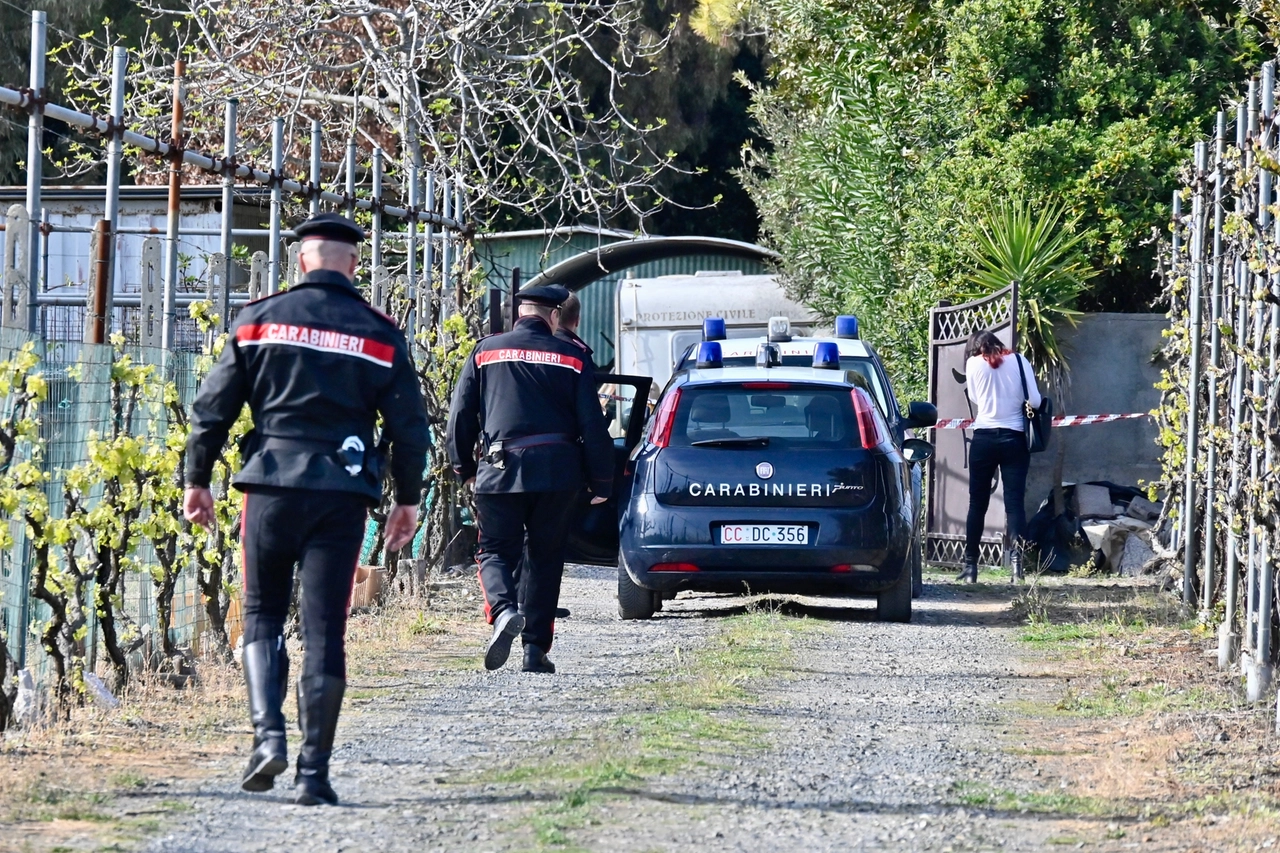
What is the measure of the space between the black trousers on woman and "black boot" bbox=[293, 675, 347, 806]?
9.06 m

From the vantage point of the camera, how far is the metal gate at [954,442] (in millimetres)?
15461

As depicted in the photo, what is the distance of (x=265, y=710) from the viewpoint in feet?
19.9

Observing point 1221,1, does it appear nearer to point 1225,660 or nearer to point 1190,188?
point 1190,188

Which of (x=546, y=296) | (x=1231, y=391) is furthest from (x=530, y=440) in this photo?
(x=1231, y=391)

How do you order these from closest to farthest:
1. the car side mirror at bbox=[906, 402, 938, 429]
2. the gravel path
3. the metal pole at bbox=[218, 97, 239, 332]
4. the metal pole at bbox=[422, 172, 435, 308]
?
the gravel path < the metal pole at bbox=[218, 97, 239, 332] < the car side mirror at bbox=[906, 402, 938, 429] < the metal pole at bbox=[422, 172, 435, 308]

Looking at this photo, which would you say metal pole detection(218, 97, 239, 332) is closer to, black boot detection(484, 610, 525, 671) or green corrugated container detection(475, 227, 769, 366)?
black boot detection(484, 610, 525, 671)

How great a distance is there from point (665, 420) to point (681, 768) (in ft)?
17.2

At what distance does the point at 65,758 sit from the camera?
6719 millimetres

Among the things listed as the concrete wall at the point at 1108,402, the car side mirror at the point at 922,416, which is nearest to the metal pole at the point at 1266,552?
the car side mirror at the point at 922,416

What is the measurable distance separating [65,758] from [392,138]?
1903cm

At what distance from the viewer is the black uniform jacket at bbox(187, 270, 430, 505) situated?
6047 mm

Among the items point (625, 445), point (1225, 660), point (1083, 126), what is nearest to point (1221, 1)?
point (1083, 126)

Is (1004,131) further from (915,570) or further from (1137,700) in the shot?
(1137,700)

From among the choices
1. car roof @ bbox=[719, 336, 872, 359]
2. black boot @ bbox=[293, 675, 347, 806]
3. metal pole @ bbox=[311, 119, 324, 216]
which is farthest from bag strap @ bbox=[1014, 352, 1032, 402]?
black boot @ bbox=[293, 675, 347, 806]
